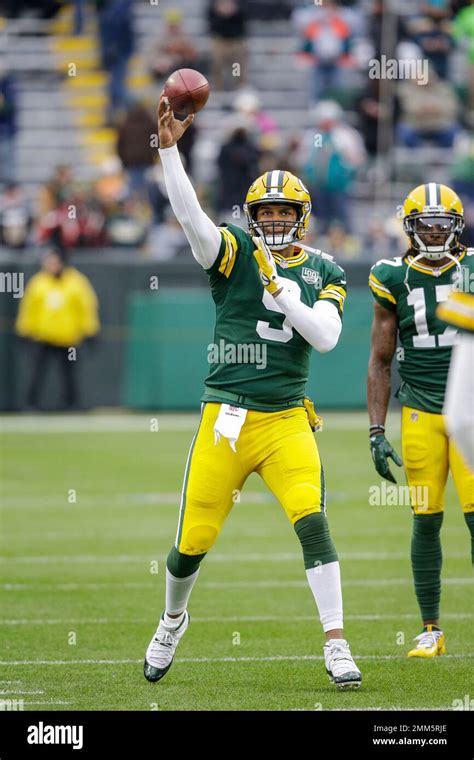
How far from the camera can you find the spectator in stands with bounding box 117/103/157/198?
1853 cm

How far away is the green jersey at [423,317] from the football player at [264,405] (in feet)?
1.58

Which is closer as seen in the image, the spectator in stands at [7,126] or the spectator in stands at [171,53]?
the spectator in stands at [171,53]

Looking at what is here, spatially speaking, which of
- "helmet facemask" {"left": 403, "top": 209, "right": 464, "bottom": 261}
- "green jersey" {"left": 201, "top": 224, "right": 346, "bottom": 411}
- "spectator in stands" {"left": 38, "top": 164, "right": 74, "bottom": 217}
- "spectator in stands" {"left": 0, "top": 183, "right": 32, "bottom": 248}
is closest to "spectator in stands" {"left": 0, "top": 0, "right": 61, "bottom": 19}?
"spectator in stands" {"left": 0, "top": 183, "right": 32, "bottom": 248}

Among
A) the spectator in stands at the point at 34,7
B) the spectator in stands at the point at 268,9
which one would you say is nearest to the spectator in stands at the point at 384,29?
the spectator in stands at the point at 268,9

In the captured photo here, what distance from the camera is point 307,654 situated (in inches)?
253

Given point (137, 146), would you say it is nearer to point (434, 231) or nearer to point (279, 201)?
point (434, 231)

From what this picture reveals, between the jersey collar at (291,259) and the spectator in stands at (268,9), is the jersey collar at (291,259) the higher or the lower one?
the lower one

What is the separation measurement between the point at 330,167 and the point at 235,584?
10.3 m

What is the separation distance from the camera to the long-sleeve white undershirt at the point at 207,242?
5496 millimetres

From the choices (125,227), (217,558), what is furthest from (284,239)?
(125,227)

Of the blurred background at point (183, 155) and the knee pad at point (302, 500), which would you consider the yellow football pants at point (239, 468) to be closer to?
the knee pad at point (302, 500)

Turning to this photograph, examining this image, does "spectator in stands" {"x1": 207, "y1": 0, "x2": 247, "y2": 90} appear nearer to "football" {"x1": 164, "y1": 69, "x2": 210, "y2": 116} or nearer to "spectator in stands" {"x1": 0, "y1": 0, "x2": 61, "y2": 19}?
"spectator in stands" {"x1": 0, "y1": 0, "x2": 61, "y2": 19}

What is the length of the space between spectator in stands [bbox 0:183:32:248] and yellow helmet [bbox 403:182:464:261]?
12015mm

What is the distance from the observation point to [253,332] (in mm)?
5805
